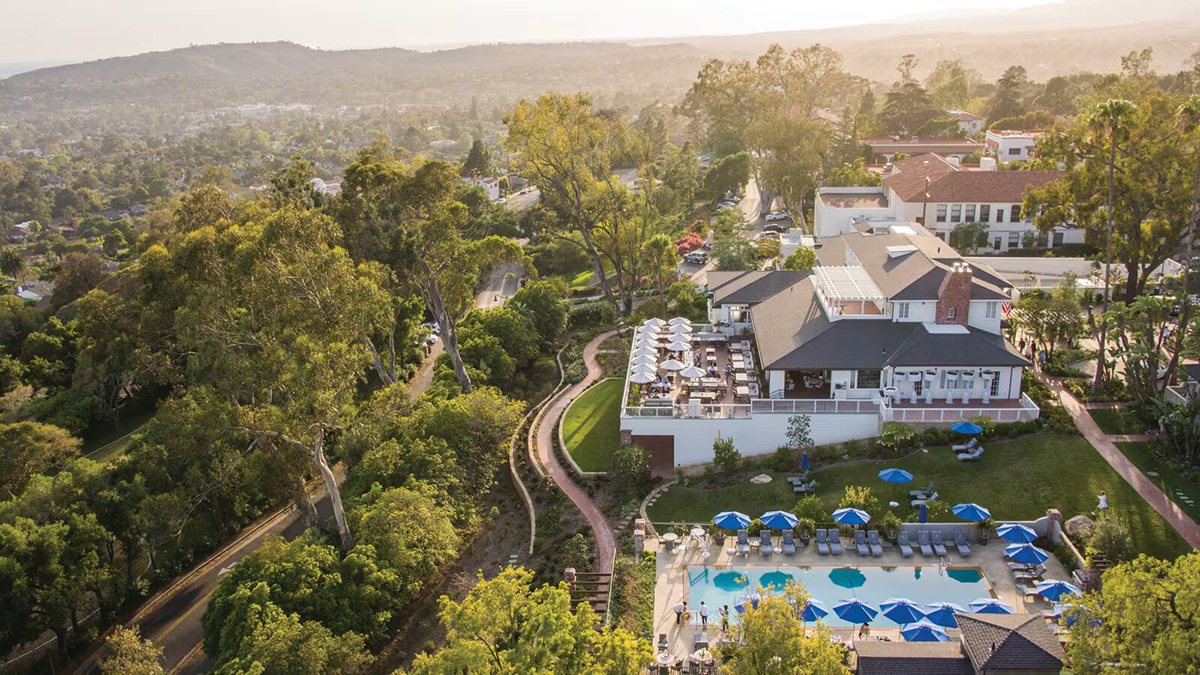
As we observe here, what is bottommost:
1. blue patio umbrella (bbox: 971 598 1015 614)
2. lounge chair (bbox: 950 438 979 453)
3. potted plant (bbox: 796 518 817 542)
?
potted plant (bbox: 796 518 817 542)

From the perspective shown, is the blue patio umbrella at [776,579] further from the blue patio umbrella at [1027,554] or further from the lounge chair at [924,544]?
the blue patio umbrella at [1027,554]

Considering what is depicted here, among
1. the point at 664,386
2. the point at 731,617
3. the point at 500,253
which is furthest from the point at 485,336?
the point at 731,617

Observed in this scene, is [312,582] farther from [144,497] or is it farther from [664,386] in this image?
[664,386]

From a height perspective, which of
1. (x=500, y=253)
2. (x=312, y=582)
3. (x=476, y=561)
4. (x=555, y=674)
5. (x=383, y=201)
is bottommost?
(x=476, y=561)

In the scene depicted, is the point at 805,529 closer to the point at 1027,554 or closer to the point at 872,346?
the point at 1027,554

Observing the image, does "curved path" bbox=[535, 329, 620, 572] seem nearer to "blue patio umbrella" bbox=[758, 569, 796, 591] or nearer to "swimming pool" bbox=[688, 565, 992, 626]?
"swimming pool" bbox=[688, 565, 992, 626]

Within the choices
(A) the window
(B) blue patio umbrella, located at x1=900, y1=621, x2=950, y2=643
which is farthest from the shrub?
(B) blue patio umbrella, located at x1=900, y1=621, x2=950, y2=643
